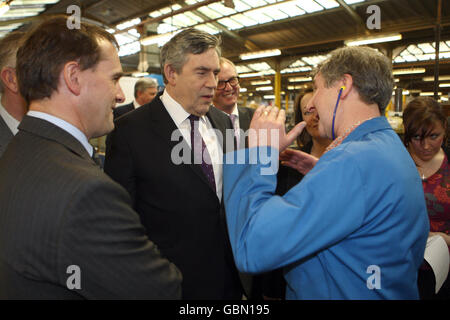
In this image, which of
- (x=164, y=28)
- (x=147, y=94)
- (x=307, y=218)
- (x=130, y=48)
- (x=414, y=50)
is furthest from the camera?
(x=130, y=48)

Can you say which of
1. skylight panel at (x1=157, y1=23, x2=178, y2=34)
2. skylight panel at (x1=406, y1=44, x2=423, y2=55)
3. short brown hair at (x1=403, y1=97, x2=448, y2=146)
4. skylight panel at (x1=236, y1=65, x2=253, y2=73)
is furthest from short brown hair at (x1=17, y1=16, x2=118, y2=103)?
skylight panel at (x1=236, y1=65, x2=253, y2=73)

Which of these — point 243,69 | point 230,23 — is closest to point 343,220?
point 230,23

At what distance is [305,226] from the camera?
33.4 inches

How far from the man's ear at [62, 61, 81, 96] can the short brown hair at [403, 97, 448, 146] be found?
2.06 meters

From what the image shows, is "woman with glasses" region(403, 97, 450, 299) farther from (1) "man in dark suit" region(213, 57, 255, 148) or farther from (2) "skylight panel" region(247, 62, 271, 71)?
(2) "skylight panel" region(247, 62, 271, 71)

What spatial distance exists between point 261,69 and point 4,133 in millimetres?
16457

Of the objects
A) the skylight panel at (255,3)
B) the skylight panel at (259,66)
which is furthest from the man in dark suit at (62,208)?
the skylight panel at (259,66)

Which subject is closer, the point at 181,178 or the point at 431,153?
the point at 181,178

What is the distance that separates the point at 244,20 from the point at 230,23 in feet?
2.40

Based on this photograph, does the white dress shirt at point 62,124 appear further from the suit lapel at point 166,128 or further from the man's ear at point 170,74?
the man's ear at point 170,74

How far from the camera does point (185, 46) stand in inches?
66.9

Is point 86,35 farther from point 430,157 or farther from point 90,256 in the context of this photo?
point 430,157

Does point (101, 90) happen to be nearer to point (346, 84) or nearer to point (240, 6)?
point (346, 84)
